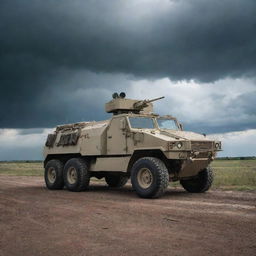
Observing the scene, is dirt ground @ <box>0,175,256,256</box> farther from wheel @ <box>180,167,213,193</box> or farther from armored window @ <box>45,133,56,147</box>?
armored window @ <box>45,133,56,147</box>

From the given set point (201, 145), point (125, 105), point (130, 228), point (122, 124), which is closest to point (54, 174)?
point (125, 105)

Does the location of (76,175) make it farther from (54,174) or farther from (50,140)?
(50,140)

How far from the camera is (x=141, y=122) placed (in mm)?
12477

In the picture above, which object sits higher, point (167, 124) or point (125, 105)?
point (125, 105)

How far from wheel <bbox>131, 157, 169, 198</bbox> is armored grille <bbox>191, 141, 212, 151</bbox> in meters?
1.06

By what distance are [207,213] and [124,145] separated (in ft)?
15.1

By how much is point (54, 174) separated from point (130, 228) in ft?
30.0

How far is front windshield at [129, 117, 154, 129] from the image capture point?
40.4 ft

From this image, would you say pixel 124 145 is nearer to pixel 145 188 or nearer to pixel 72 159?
pixel 145 188

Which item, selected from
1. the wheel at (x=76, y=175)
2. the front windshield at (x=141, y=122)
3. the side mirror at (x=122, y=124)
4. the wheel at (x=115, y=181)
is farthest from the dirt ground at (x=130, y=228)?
the wheel at (x=115, y=181)

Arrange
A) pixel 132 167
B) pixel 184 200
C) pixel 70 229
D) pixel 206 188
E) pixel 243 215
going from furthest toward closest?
pixel 206 188 < pixel 132 167 < pixel 184 200 < pixel 243 215 < pixel 70 229

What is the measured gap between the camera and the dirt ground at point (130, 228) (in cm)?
534

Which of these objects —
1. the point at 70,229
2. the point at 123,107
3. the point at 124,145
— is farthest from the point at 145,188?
the point at 70,229

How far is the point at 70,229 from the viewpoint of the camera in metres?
6.66
